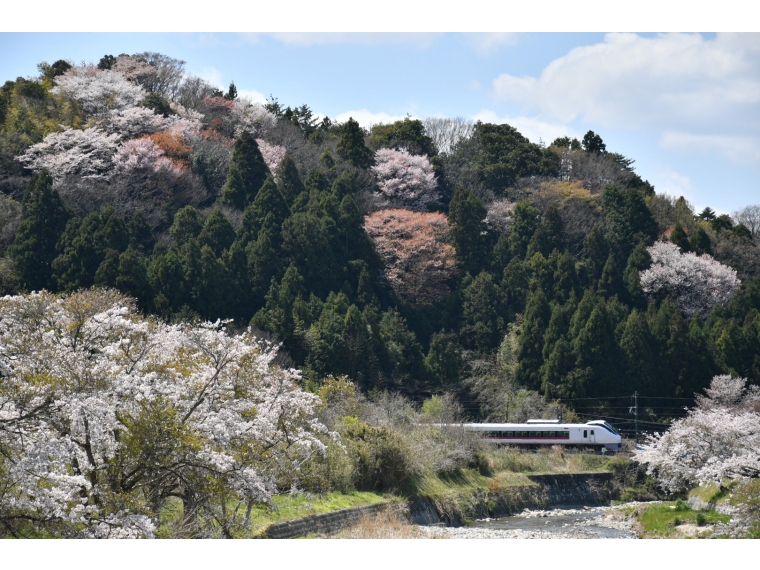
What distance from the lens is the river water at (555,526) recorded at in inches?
797

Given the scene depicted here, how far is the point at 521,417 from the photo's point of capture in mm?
38062

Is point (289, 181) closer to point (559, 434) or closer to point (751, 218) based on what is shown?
point (559, 434)

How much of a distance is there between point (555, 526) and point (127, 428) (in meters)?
14.9

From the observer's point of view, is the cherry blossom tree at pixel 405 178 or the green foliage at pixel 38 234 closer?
the green foliage at pixel 38 234

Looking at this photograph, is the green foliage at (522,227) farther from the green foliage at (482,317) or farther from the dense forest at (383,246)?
the green foliage at (482,317)

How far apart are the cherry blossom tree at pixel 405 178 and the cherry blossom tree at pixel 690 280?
1316 centimetres

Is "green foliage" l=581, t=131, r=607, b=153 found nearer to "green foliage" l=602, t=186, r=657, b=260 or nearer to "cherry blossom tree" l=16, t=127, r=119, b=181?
"green foliage" l=602, t=186, r=657, b=260

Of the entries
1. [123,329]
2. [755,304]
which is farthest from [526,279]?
[123,329]

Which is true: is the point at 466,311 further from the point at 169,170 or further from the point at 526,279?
the point at 169,170

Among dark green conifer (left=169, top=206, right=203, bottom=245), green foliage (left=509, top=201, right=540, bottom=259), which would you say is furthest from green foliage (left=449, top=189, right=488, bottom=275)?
dark green conifer (left=169, top=206, right=203, bottom=245)

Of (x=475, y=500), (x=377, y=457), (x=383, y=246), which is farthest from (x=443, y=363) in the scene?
(x=377, y=457)

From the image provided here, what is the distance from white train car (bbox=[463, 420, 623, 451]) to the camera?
35.0 m

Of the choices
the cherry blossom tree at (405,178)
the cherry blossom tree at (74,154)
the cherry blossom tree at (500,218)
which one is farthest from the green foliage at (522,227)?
the cherry blossom tree at (74,154)

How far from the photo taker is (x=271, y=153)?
50.2 meters
